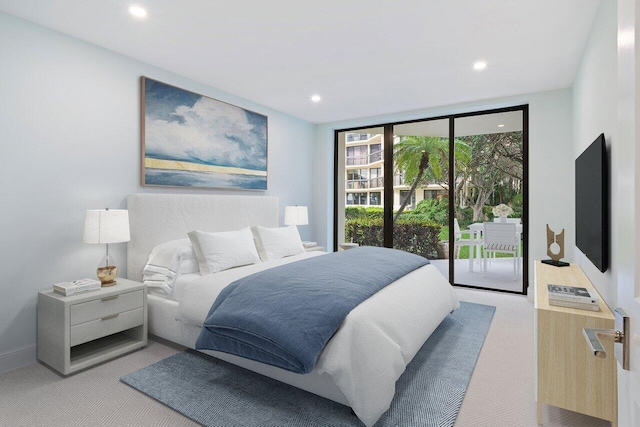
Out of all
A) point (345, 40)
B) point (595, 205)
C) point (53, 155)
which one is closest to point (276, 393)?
point (595, 205)

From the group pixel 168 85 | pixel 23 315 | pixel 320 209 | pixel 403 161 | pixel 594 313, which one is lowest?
pixel 23 315

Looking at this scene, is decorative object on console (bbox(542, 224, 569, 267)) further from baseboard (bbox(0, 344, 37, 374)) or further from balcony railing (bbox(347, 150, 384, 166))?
baseboard (bbox(0, 344, 37, 374))

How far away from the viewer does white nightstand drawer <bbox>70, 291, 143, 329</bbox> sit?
93.1 inches

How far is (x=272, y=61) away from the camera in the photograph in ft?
10.7

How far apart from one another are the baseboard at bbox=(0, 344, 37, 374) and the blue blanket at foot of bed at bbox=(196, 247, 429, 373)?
4.60 ft

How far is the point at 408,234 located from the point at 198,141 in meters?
3.37

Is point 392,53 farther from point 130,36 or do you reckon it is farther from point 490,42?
point 130,36

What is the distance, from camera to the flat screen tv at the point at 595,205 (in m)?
2.00

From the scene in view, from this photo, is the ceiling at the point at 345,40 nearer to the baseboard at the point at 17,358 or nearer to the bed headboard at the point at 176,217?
the bed headboard at the point at 176,217

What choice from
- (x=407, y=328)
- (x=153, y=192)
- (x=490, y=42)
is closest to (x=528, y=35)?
(x=490, y=42)

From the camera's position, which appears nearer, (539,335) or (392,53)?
(539,335)

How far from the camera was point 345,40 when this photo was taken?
2.85 metres

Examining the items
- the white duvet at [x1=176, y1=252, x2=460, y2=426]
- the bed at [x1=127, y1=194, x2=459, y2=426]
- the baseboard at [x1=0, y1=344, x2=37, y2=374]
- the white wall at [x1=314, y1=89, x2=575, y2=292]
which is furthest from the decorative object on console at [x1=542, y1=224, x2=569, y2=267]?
the baseboard at [x1=0, y1=344, x2=37, y2=374]

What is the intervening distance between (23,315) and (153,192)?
4.61ft
